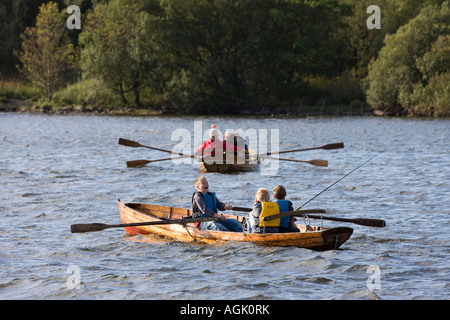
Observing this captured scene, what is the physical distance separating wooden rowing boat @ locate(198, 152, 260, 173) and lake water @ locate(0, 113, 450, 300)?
0.34 meters

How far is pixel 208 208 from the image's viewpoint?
12133 mm

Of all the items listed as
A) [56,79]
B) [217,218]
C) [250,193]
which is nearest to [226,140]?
[250,193]

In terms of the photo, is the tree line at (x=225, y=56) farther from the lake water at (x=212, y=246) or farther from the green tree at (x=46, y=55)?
the lake water at (x=212, y=246)

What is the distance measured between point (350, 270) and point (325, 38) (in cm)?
5067

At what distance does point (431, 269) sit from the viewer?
10602 millimetres

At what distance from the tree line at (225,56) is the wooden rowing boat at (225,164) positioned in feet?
107

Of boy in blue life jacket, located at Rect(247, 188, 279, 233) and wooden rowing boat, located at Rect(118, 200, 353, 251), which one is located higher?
boy in blue life jacket, located at Rect(247, 188, 279, 233)

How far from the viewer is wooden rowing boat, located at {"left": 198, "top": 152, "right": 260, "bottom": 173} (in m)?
22.0

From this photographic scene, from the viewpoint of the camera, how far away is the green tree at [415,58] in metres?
50.5

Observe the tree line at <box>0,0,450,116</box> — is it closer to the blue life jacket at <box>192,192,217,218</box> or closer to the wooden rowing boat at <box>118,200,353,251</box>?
the wooden rowing boat at <box>118,200,353,251</box>

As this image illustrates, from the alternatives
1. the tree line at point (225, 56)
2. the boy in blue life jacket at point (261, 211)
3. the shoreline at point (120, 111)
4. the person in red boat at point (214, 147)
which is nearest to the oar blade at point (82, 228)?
the boy in blue life jacket at point (261, 211)

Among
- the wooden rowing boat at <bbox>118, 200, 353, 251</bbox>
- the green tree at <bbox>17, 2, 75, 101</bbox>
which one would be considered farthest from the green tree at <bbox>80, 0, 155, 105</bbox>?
the wooden rowing boat at <bbox>118, 200, 353, 251</bbox>

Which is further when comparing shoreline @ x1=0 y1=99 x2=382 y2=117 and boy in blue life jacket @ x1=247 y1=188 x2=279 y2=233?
shoreline @ x1=0 y1=99 x2=382 y2=117
